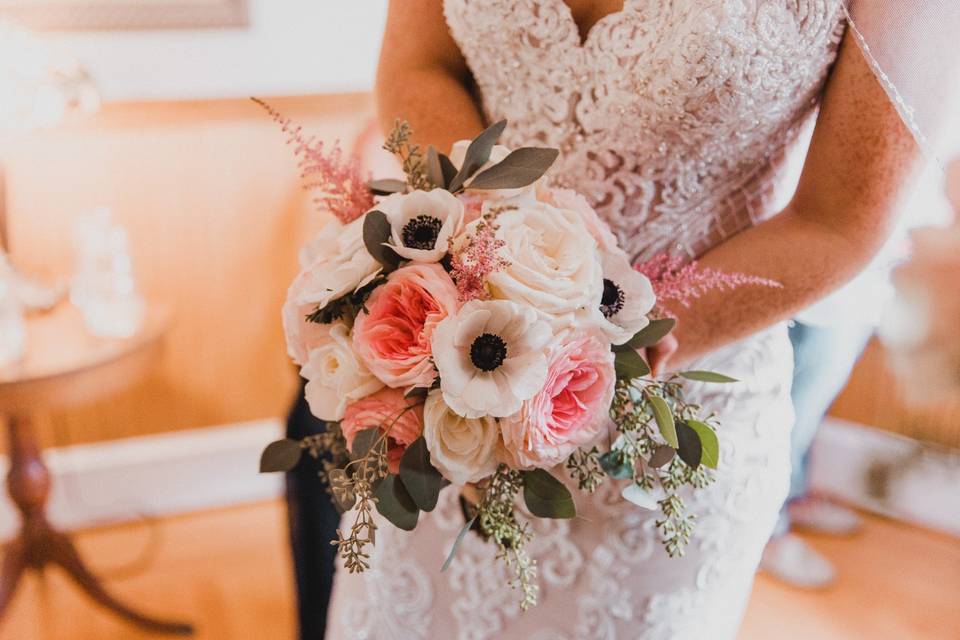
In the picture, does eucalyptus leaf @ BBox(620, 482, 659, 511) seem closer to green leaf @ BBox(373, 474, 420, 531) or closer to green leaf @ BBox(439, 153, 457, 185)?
green leaf @ BBox(373, 474, 420, 531)

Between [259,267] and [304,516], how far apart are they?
0.99m

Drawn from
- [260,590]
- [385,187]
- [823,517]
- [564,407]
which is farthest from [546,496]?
[823,517]

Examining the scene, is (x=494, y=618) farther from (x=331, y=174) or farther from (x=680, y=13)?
(x=680, y=13)

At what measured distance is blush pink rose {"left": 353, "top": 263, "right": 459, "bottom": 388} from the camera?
588 mm

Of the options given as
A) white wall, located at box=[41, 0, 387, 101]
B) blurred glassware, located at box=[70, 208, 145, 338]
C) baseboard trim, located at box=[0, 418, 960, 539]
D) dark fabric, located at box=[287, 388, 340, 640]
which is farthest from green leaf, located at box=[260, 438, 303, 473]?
baseboard trim, located at box=[0, 418, 960, 539]

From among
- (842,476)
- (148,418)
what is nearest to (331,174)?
(148,418)

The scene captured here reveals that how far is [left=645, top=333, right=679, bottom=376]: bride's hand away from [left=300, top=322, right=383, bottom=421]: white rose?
269mm

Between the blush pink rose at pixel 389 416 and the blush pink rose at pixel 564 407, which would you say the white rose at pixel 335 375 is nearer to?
the blush pink rose at pixel 389 416

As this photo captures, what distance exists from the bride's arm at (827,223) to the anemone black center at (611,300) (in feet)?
0.62

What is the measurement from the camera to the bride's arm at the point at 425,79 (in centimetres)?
90

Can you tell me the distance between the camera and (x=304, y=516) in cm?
165

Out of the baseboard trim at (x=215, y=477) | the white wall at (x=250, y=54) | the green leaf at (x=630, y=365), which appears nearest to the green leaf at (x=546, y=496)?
the green leaf at (x=630, y=365)

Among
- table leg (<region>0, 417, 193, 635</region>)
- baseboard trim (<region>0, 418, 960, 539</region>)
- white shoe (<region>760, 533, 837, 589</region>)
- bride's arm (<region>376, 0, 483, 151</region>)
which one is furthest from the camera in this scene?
baseboard trim (<region>0, 418, 960, 539</region>)

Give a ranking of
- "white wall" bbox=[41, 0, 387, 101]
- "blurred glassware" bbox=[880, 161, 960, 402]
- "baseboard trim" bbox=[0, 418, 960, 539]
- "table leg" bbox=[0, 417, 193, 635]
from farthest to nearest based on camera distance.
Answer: "baseboard trim" bbox=[0, 418, 960, 539] < "white wall" bbox=[41, 0, 387, 101] < "table leg" bbox=[0, 417, 193, 635] < "blurred glassware" bbox=[880, 161, 960, 402]
